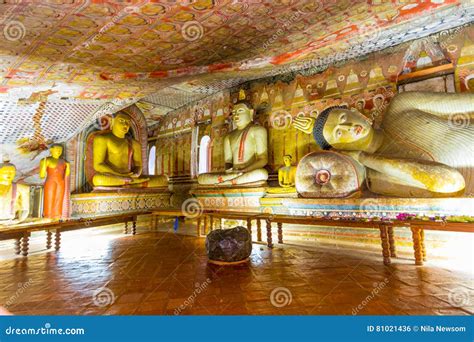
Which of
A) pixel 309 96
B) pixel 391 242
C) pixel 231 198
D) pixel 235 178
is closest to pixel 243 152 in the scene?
pixel 235 178

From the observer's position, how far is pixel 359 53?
5.39 m

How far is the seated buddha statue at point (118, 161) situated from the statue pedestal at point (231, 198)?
146cm

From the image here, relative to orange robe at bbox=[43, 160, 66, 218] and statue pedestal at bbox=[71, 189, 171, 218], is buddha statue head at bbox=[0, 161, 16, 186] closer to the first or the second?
orange robe at bbox=[43, 160, 66, 218]

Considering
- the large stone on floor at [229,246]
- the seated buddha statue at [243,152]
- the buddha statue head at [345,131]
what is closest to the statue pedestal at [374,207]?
the buddha statue head at [345,131]

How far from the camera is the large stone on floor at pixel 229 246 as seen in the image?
3.02 m

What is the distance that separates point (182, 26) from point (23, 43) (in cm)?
182

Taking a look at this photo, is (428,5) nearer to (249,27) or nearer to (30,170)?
(249,27)

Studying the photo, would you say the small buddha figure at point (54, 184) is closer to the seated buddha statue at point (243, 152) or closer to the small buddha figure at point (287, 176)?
the seated buddha statue at point (243, 152)

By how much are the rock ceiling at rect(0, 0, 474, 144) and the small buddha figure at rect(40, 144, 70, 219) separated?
2.09ft

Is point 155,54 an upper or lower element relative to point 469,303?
upper

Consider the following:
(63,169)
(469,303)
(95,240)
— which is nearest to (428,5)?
(469,303)

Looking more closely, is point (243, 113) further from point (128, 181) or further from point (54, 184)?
point (54, 184)

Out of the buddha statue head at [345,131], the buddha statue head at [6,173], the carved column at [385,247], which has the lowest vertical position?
the carved column at [385,247]

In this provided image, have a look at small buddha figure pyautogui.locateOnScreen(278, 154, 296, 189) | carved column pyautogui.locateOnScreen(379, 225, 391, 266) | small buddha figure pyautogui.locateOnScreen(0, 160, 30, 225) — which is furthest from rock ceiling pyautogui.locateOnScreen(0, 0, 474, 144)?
carved column pyautogui.locateOnScreen(379, 225, 391, 266)
